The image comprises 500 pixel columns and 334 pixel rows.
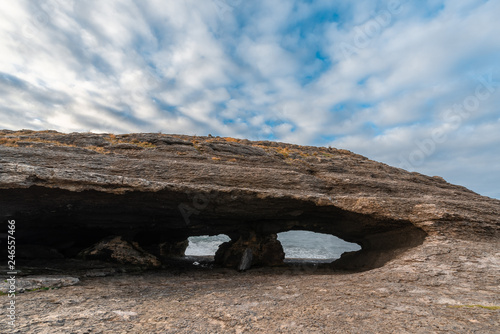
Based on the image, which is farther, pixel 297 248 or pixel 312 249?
pixel 312 249

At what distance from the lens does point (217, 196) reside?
12109 mm

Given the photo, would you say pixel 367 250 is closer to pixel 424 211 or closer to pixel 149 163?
pixel 424 211

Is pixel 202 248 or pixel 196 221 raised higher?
pixel 196 221

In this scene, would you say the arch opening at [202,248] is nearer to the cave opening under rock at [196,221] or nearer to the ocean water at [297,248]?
the ocean water at [297,248]

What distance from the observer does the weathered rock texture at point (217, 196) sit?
10672 mm

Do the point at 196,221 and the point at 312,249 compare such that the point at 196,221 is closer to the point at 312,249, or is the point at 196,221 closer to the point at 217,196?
the point at 217,196

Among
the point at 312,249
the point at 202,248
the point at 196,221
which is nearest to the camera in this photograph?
the point at 196,221

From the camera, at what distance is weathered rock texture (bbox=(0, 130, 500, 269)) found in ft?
35.0

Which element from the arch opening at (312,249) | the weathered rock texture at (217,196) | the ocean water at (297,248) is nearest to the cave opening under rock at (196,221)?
the weathered rock texture at (217,196)

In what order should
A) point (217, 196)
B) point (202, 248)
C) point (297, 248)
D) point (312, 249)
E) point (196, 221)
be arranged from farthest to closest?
point (312, 249)
point (297, 248)
point (202, 248)
point (196, 221)
point (217, 196)

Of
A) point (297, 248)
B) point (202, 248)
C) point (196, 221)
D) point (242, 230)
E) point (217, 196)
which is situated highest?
point (217, 196)

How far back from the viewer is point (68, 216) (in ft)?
43.8

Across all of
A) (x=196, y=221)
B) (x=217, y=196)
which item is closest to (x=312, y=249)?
(x=196, y=221)

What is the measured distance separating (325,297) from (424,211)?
25.1ft
